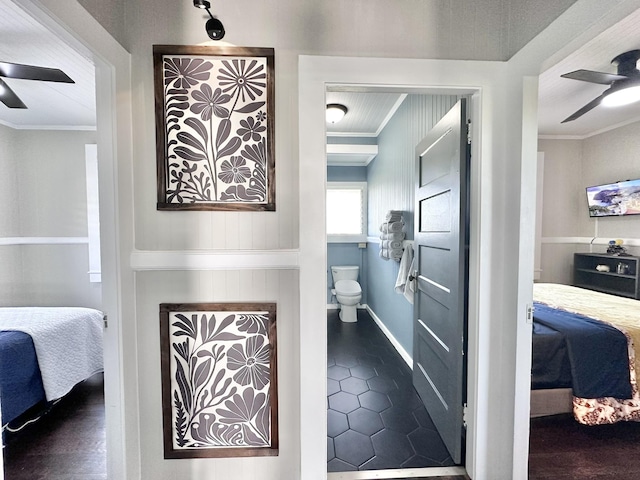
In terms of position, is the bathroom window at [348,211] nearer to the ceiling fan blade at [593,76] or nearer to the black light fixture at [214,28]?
the ceiling fan blade at [593,76]

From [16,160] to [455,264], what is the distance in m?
4.35

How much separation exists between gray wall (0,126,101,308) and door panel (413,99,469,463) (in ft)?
11.3

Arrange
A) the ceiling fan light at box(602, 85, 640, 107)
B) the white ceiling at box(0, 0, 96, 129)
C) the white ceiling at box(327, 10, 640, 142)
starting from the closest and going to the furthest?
the white ceiling at box(0, 0, 96, 129) → the white ceiling at box(327, 10, 640, 142) → the ceiling fan light at box(602, 85, 640, 107)

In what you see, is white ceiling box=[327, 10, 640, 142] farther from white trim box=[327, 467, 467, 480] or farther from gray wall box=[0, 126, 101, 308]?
gray wall box=[0, 126, 101, 308]

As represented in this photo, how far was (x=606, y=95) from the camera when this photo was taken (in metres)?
2.32

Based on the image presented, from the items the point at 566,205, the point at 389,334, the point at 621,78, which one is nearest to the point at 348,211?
the point at 389,334

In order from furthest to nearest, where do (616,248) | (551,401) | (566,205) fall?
(566,205), (616,248), (551,401)

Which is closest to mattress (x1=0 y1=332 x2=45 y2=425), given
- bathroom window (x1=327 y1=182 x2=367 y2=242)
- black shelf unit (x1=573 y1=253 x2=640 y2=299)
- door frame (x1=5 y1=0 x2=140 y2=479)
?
door frame (x1=5 y1=0 x2=140 y2=479)

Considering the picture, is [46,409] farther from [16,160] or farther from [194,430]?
[16,160]

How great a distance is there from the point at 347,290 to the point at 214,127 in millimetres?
3158

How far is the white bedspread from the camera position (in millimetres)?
2014

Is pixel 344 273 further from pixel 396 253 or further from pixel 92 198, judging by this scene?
pixel 92 198

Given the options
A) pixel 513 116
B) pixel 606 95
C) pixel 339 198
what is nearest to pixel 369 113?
pixel 339 198

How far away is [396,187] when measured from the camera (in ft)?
10.8
